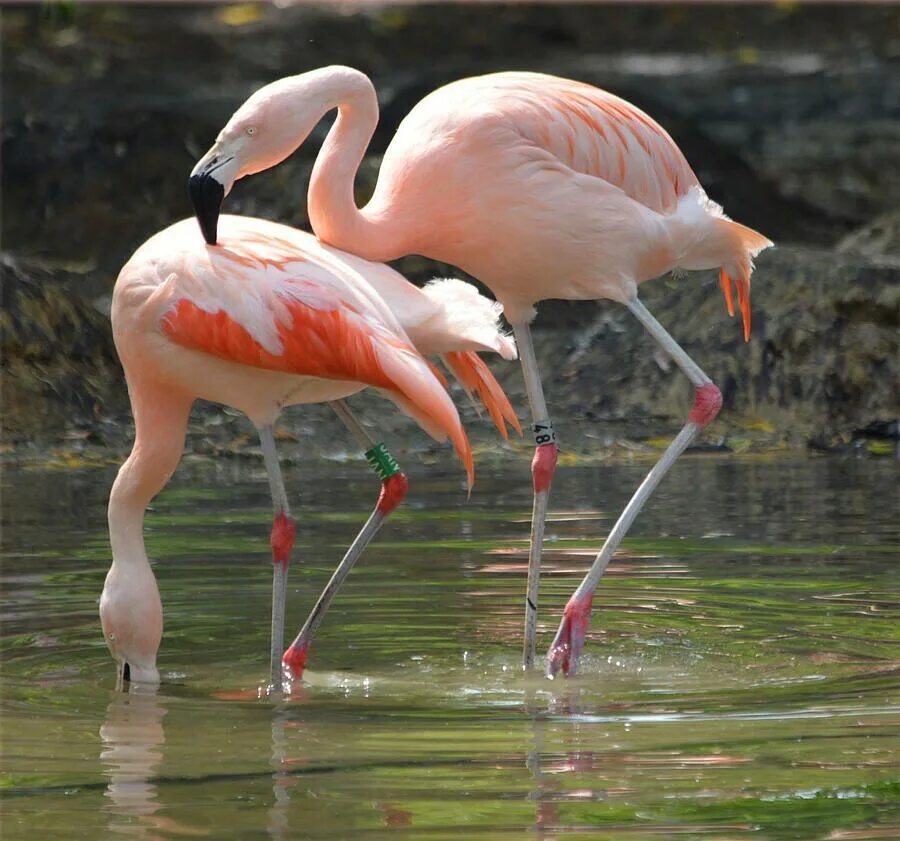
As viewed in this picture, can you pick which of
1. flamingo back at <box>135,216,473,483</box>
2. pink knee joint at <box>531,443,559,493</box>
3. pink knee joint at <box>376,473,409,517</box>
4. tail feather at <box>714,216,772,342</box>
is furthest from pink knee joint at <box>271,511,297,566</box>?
tail feather at <box>714,216,772,342</box>

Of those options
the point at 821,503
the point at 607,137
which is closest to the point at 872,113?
the point at 821,503

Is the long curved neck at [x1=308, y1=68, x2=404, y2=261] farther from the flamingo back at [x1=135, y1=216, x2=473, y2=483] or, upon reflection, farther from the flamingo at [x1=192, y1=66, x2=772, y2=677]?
the flamingo back at [x1=135, y1=216, x2=473, y2=483]

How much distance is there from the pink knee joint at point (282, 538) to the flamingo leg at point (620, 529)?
731 millimetres

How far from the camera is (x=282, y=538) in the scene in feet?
16.4

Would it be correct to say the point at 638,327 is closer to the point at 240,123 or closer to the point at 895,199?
the point at 895,199

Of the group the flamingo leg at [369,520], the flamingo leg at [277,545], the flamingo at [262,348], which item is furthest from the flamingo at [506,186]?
the flamingo leg at [277,545]

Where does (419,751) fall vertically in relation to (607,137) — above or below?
below

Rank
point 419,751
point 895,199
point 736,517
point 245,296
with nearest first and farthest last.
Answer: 1. point 419,751
2. point 245,296
3. point 736,517
4. point 895,199

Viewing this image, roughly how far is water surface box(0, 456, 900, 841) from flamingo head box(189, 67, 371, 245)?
1192 mm

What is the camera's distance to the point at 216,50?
1305 centimetres

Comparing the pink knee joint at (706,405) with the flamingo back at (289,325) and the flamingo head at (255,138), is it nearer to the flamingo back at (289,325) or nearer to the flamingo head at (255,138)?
the flamingo back at (289,325)

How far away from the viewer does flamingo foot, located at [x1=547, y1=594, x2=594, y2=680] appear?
4793 millimetres

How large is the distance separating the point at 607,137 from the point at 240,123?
1.02 meters

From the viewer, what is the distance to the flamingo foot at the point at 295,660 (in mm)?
4789
